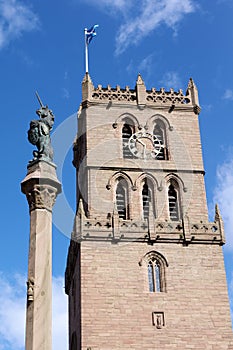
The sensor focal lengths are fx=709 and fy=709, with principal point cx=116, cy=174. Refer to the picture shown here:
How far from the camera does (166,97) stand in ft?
152

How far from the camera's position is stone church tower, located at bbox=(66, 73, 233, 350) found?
3631cm

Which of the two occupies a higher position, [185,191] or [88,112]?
[88,112]

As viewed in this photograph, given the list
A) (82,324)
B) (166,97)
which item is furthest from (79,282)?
(166,97)

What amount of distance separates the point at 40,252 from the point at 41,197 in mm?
1527

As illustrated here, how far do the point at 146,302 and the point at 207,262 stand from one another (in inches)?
172

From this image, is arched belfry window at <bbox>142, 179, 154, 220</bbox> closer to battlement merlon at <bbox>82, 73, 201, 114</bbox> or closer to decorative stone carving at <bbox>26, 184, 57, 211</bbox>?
battlement merlon at <bbox>82, 73, 201, 114</bbox>

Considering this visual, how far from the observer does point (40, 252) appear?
1766cm

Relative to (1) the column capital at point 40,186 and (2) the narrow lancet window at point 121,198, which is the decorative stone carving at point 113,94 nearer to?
(2) the narrow lancet window at point 121,198

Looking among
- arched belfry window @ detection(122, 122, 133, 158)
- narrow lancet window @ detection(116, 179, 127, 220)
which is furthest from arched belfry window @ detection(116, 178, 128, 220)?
arched belfry window @ detection(122, 122, 133, 158)

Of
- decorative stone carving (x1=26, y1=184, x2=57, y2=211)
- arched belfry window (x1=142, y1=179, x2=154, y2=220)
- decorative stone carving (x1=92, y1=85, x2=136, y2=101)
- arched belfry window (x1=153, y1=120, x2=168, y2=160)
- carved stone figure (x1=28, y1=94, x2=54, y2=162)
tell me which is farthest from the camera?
decorative stone carving (x1=92, y1=85, x2=136, y2=101)

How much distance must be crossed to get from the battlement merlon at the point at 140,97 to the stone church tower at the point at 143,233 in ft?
0.23

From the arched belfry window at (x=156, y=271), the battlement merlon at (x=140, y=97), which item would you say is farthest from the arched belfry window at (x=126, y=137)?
the arched belfry window at (x=156, y=271)

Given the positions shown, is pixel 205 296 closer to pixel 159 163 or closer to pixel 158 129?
pixel 159 163

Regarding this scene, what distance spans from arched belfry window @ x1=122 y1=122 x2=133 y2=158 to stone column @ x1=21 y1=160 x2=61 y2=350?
24626mm
